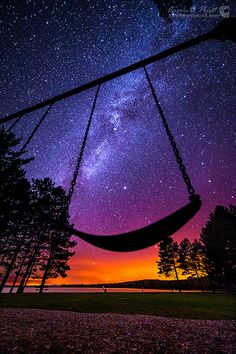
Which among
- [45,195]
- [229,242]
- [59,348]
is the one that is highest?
[45,195]

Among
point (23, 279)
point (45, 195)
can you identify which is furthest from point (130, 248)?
point (23, 279)

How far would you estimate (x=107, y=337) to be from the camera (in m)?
9.09

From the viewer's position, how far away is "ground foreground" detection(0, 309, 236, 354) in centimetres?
764

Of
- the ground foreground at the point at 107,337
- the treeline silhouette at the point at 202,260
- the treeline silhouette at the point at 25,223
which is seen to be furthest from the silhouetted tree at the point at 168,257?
the ground foreground at the point at 107,337

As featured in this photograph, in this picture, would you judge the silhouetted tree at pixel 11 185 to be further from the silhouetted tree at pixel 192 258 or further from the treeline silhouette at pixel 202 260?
the silhouetted tree at pixel 192 258

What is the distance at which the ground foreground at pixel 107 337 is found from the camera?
764cm

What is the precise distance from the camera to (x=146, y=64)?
12.6 ft

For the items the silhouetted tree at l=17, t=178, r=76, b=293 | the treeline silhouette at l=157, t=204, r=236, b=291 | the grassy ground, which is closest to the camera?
the grassy ground

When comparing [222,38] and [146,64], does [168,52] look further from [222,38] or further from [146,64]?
[222,38]

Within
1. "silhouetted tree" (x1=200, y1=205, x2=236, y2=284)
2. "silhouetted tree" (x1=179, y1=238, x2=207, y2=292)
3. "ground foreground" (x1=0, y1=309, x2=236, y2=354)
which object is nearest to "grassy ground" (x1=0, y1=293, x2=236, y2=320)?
"ground foreground" (x1=0, y1=309, x2=236, y2=354)

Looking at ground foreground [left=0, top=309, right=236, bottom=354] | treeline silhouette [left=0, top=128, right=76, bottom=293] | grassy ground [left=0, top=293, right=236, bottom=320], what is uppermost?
treeline silhouette [left=0, top=128, right=76, bottom=293]

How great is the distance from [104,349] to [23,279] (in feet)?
88.2

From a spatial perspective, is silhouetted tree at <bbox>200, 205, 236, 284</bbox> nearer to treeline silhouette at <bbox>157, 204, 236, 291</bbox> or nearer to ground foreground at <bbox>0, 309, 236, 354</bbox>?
treeline silhouette at <bbox>157, 204, 236, 291</bbox>

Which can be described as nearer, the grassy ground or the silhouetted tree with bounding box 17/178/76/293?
the grassy ground
